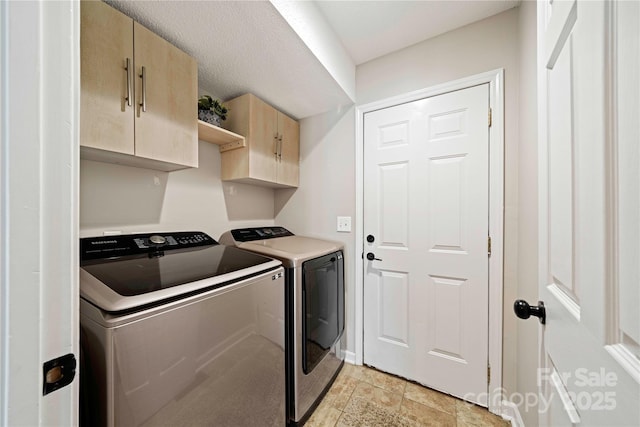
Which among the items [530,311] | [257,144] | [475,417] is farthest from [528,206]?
[257,144]

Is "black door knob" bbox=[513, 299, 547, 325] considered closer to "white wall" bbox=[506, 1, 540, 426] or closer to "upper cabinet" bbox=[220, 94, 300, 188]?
"white wall" bbox=[506, 1, 540, 426]

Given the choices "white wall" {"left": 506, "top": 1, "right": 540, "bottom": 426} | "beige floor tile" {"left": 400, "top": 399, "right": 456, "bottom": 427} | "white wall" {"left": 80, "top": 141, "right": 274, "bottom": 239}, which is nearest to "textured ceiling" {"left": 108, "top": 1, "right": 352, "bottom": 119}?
"white wall" {"left": 80, "top": 141, "right": 274, "bottom": 239}

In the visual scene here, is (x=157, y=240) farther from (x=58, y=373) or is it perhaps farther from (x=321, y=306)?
(x=321, y=306)

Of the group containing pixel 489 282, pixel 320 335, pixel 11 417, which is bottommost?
pixel 320 335

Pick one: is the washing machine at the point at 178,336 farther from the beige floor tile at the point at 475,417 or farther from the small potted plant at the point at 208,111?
the beige floor tile at the point at 475,417

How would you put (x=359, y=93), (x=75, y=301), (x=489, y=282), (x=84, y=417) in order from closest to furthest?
(x=75, y=301) → (x=84, y=417) → (x=489, y=282) → (x=359, y=93)

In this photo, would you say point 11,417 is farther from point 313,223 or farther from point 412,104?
point 412,104

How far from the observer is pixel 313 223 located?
2.14 m

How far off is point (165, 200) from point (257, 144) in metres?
0.74

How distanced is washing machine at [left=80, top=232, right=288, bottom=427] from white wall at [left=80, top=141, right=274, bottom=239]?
0.49 feet

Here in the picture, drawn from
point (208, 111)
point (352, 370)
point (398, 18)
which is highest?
point (398, 18)

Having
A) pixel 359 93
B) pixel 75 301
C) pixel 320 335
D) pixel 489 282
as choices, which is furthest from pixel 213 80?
pixel 489 282

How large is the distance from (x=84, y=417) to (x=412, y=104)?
2.25 meters

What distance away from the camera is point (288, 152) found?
2070mm
